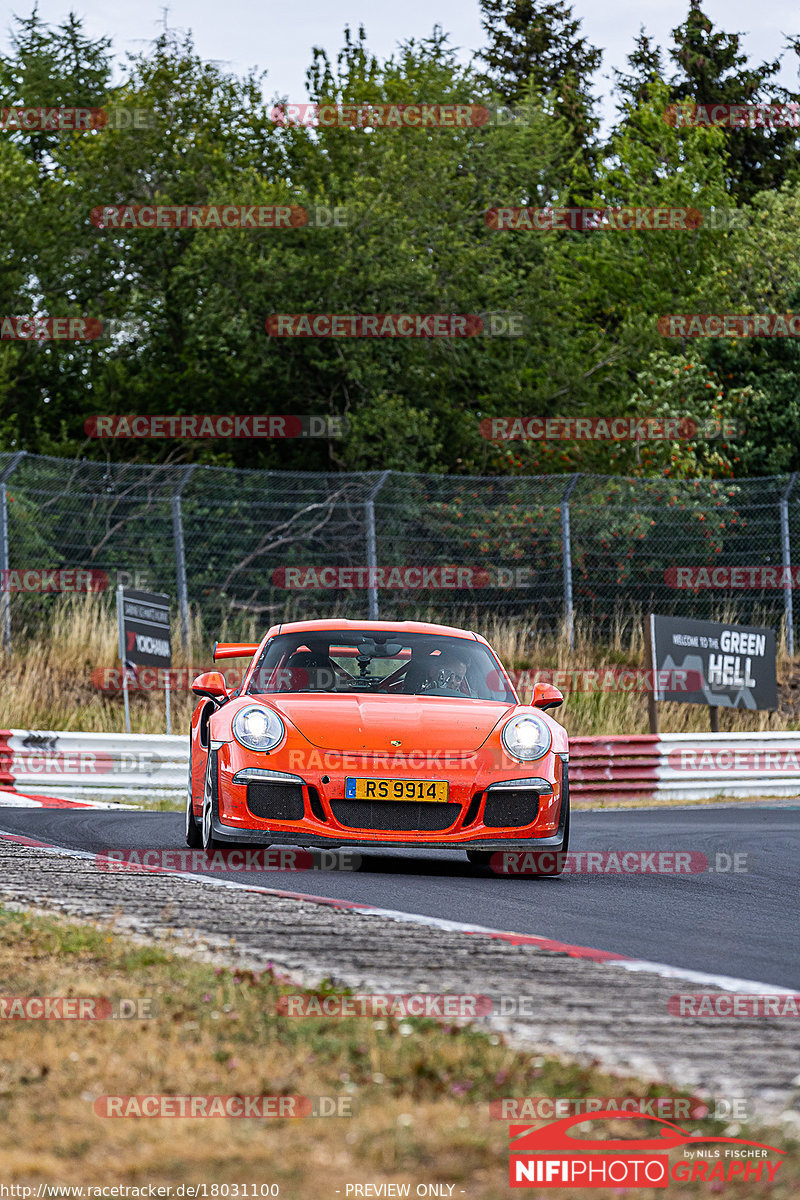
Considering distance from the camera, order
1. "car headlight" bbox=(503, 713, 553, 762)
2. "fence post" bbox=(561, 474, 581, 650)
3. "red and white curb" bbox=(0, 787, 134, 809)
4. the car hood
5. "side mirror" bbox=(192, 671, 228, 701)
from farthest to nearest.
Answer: "fence post" bbox=(561, 474, 581, 650) → "red and white curb" bbox=(0, 787, 134, 809) → "side mirror" bbox=(192, 671, 228, 701) → "car headlight" bbox=(503, 713, 553, 762) → the car hood

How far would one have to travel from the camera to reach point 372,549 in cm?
1942

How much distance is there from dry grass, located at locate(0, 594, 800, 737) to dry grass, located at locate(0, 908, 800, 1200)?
1359 centimetres

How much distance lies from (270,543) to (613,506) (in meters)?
4.54

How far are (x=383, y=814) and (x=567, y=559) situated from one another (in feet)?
41.4

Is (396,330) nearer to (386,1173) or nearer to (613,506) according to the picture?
(613,506)

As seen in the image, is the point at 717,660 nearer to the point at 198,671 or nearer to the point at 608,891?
the point at 198,671

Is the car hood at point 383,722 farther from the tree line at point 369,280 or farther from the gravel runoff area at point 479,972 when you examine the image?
the tree line at point 369,280

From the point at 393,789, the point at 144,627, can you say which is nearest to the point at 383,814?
the point at 393,789

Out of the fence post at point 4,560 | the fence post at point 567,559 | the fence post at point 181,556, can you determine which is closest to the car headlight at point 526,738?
the fence post at point 4,560

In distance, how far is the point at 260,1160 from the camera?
2.86m

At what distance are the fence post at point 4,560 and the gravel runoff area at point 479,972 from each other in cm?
1136

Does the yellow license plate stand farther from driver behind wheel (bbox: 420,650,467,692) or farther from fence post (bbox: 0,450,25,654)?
fence post (bbox: 0,450,25,654)

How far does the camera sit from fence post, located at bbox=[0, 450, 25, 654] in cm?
1797

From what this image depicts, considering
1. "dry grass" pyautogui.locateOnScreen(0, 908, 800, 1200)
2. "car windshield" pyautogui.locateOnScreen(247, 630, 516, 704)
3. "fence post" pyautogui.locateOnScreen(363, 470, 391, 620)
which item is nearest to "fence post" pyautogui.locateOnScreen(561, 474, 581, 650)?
"fence post" pyautogui.locateOnScreen(363, 470, 391, 620)
